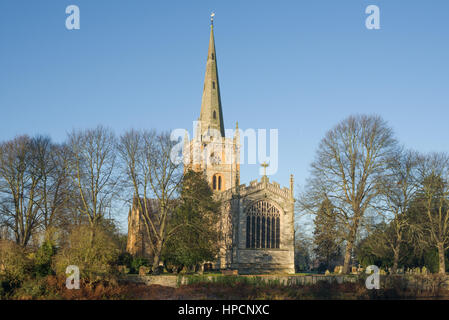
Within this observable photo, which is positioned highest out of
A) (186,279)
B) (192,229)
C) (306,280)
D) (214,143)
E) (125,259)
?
(214,143)

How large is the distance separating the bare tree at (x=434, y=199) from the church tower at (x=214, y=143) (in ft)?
86.5

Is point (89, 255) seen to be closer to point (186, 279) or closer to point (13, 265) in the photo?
point (13, 265)

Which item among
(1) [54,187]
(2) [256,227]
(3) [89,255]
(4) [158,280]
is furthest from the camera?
(2) [256,227]

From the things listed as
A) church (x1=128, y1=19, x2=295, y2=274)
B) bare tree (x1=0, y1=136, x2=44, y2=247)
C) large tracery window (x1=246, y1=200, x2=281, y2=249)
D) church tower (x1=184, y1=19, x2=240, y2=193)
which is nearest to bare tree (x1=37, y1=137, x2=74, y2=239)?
bare tree (x1=0, y1=136, x2=44, y2=247)

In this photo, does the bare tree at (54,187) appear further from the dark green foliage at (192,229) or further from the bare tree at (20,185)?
the dark green foliage at (192,229)

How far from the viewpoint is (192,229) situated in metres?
35.2

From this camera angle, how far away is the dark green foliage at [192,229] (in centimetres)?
3516

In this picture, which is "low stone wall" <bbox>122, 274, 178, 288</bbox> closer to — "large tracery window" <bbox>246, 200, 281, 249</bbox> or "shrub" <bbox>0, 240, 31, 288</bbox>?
"shrub" <bbox>0, 240, 31, 288</bbox>

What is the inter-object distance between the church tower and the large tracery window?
23.9ft

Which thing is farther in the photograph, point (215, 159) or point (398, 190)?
point (215, 159)

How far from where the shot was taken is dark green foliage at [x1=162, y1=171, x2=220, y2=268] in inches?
1384

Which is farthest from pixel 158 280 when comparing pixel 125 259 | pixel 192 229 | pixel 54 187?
pixel 54 187

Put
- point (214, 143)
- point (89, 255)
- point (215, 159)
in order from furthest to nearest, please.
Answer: point (214, 143)
point (215, 159)
point (89, 255)

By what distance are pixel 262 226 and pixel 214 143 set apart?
14.8 meters
